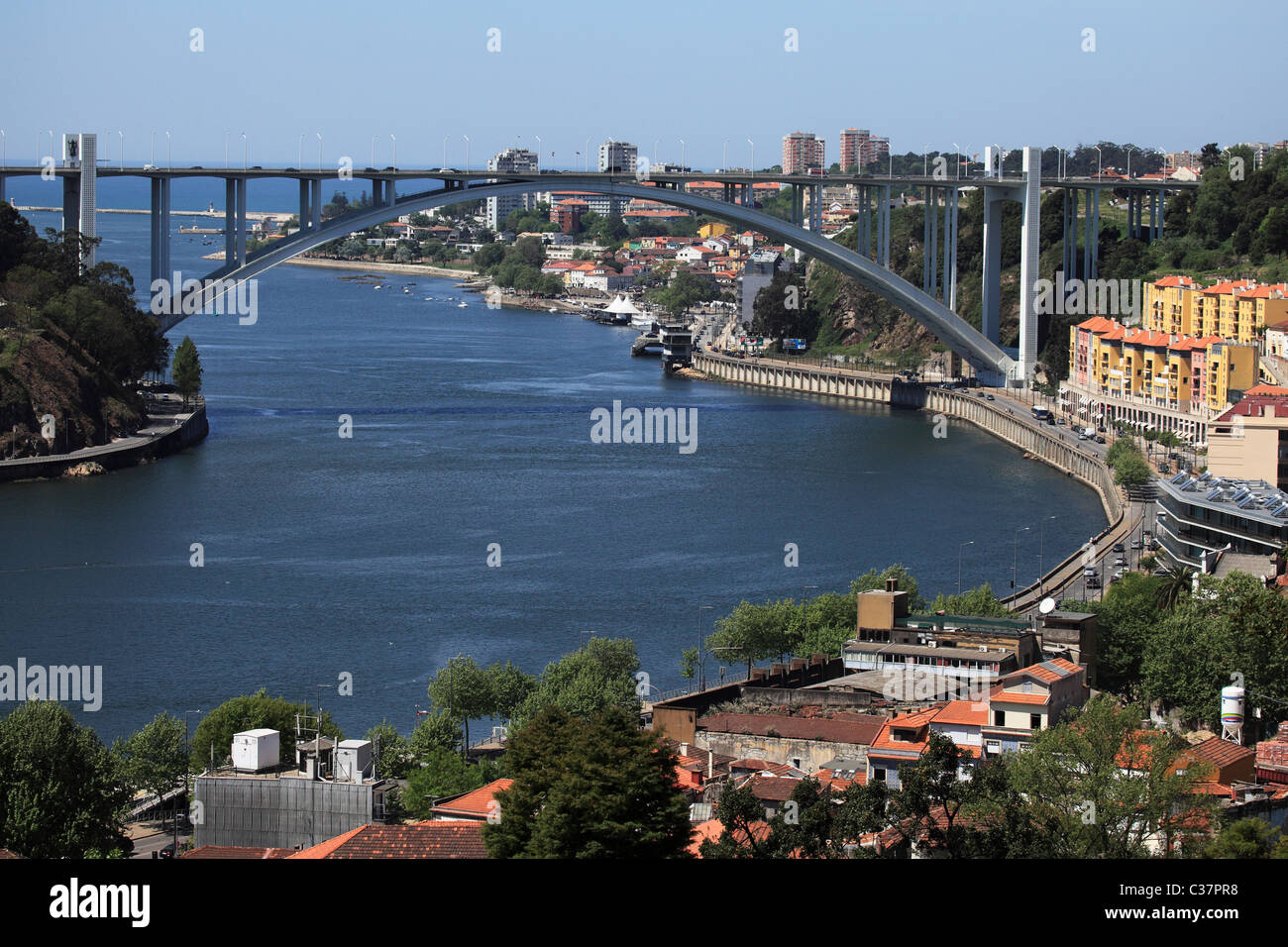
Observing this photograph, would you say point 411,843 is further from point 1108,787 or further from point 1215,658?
point 1215,658

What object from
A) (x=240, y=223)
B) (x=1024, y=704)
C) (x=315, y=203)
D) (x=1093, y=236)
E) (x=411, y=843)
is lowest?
(x=1024, y=704)

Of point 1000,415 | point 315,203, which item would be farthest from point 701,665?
point 315,203

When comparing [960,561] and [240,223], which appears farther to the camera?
[240,223]

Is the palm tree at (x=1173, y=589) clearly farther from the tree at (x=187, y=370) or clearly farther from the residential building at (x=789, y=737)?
the tree at (x=187, y=370)
